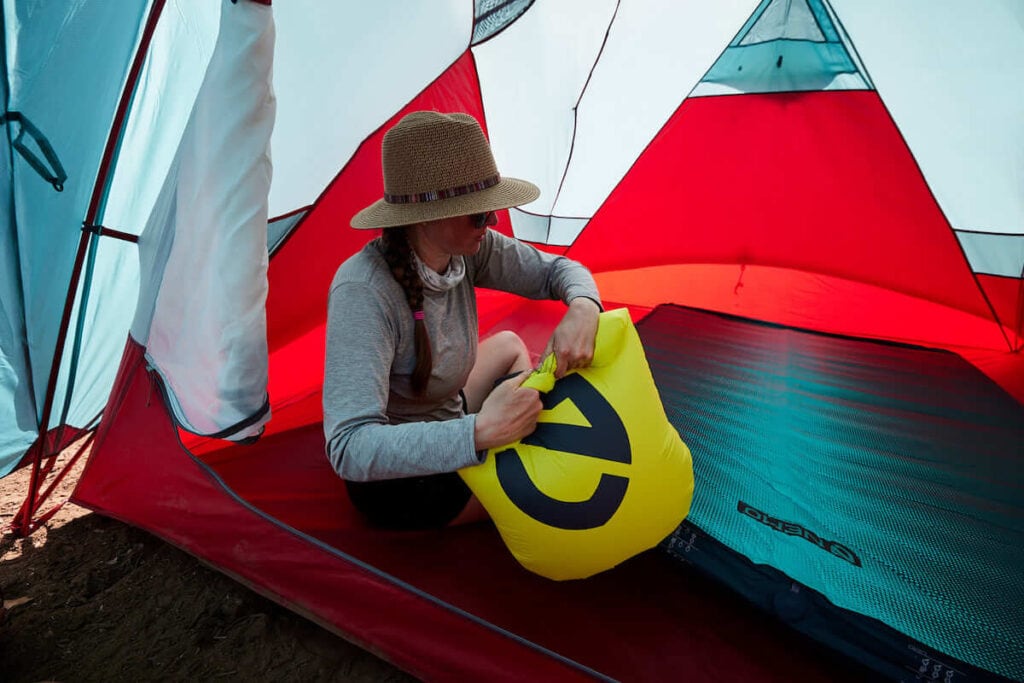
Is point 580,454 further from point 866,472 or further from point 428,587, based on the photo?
point 866,472

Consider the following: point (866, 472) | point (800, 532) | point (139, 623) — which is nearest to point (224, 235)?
point (139, 623)

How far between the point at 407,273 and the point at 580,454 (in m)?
0.38

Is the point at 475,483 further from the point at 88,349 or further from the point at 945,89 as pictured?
the point at 945,89

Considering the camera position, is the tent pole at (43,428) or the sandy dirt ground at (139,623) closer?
the sandy dirt ground at (139,623)

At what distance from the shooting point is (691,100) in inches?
76.6

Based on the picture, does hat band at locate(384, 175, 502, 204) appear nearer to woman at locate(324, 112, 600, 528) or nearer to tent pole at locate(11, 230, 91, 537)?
woman at locate(324, 112, 600, 528)

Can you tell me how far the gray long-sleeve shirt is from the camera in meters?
0.78

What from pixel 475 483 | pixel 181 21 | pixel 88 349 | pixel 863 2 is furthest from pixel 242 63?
pixel 863 2

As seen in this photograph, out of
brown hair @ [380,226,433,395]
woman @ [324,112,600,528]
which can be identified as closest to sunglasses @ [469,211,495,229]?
woman @ [324,112,600,528]

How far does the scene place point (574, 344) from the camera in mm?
896

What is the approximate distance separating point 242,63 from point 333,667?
0.97 m

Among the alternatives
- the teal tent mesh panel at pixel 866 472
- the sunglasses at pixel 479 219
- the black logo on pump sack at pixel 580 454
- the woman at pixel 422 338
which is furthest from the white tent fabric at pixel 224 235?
the teal tent mesh panel at pixel 866 472

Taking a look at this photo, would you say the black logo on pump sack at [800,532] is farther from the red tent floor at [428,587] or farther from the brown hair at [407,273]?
the brown hair at [407,273]

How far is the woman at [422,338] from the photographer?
31.3 inches
